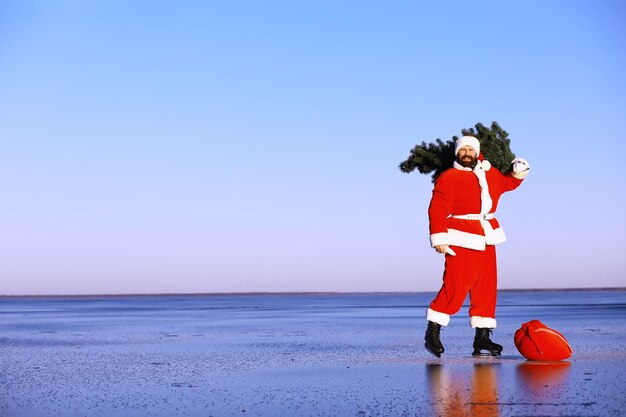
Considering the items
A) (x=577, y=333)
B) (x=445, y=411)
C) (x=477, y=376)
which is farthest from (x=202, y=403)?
(x=577, y=333)

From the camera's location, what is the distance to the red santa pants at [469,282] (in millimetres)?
8500

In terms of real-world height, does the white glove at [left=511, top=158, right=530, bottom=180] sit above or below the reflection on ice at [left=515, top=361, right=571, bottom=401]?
above

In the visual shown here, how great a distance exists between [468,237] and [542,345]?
129cm

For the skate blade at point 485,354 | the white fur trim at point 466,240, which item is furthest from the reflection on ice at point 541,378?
the white fur trim at point 466,240

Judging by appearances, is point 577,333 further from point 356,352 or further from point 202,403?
point 202,403

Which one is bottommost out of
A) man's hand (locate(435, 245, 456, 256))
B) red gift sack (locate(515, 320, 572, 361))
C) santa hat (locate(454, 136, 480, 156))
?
red gift sack (locate(515, 320, 572, 361))

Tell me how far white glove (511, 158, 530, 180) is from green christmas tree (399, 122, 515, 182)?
0.72ft

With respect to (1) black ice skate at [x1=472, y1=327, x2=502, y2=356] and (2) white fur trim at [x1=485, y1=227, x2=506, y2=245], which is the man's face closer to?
(2) white fur trim at [x1=485, y1=227, x2=506, y2=245]

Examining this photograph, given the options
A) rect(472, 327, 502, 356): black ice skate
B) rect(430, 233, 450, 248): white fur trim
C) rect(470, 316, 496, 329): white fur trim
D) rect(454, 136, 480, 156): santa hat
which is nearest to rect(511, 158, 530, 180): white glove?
rect(454, 136, 480, 156): santa hat

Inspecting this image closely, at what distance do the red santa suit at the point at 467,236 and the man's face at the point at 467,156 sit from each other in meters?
0.05

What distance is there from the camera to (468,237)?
857cm

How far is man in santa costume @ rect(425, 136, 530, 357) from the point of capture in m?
8.50

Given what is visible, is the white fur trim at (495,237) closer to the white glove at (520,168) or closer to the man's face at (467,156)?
the white glove at (520,168)

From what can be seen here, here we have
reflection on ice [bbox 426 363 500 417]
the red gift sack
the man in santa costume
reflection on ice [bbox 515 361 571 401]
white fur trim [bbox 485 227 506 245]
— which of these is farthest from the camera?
white fur trim [bbox 485 227 506 245]
